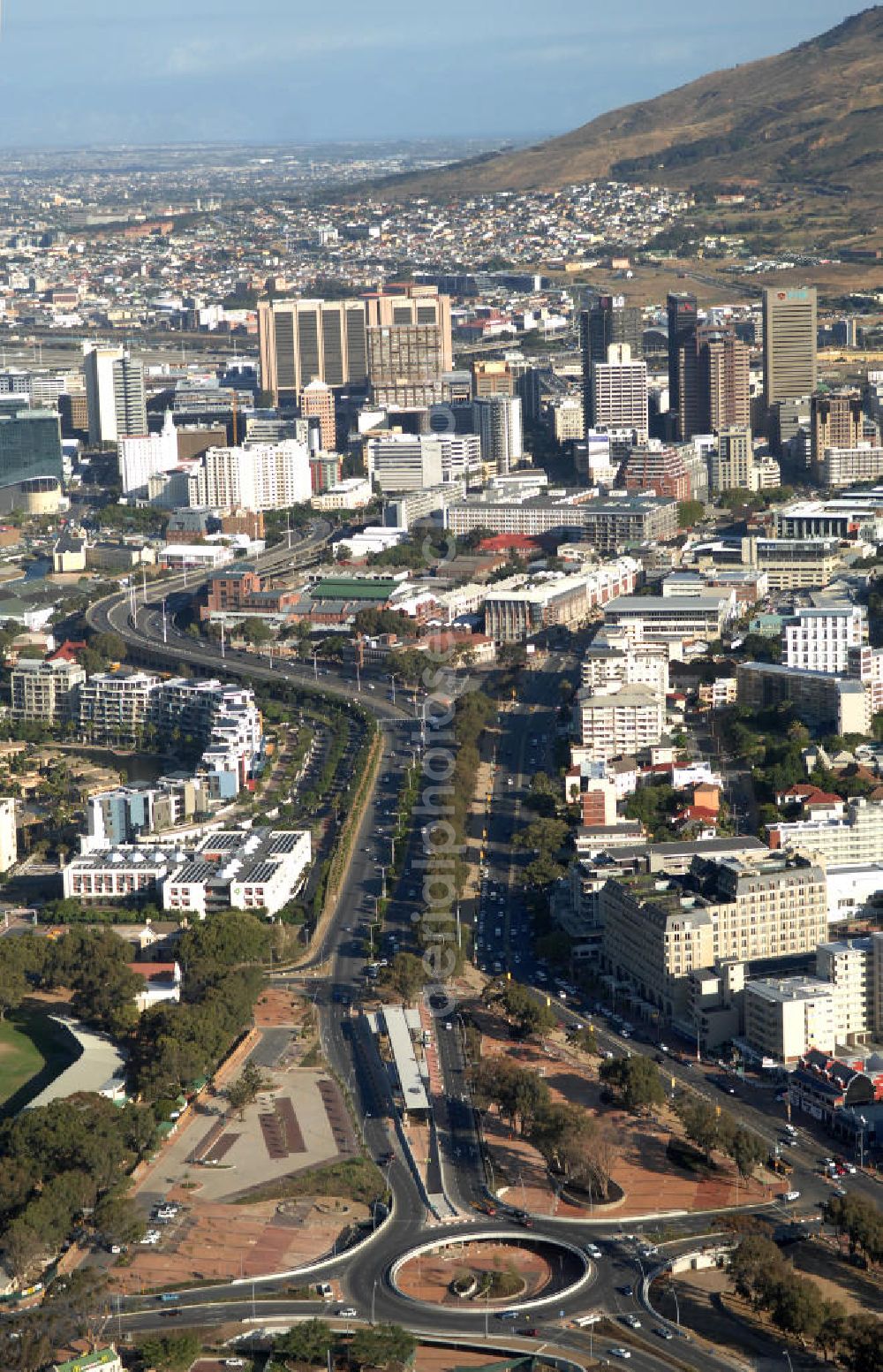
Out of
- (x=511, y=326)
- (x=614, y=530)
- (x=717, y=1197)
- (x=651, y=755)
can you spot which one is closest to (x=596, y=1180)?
(x=717, y=1197)

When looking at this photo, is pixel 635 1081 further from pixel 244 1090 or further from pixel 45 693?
pixel 45 693

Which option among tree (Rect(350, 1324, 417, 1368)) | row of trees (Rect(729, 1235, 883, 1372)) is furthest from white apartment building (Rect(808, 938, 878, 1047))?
tree (Rect(350, 1324, 417, 1368))

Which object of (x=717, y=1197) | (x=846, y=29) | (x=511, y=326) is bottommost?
(x=717, y=1197)

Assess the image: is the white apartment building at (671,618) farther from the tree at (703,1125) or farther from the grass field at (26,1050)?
the tree at (703,1125)

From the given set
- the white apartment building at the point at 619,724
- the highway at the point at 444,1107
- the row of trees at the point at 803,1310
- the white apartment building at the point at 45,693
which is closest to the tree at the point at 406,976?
the highway at the point at 444,1107

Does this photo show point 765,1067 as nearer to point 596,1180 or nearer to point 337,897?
point 596,1180

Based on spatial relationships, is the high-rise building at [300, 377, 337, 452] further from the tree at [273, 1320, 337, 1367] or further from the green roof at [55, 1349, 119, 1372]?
the green roof at [55, 1349, 119, 1372]
